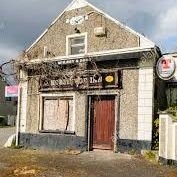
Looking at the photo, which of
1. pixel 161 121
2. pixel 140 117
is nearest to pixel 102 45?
pixel 140 117

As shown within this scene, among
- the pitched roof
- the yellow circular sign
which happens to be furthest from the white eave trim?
the yellow circular sign

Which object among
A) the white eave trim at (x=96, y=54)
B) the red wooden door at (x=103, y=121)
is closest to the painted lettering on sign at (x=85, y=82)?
the red wooden door at (x=103, y=121)

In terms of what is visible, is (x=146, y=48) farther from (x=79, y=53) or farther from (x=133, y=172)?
(x=133, y=172)

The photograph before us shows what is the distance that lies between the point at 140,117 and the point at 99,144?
7.48 ft

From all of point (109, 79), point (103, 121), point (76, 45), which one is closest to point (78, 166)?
point (103, 121)

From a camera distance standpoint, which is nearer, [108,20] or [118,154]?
[118,154]

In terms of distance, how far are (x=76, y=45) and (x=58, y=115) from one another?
317 cm

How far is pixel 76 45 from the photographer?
18.6 metres

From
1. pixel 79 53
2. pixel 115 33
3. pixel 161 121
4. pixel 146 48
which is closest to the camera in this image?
pixel 161 121

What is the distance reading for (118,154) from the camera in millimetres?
16172

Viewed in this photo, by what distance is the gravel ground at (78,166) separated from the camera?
38.8ft

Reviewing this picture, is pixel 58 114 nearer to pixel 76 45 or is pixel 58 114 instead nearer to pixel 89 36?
pixel 76 45

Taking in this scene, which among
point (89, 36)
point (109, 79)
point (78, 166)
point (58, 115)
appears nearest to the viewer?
point (78, 166)

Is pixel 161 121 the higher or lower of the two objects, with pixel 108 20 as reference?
lower
